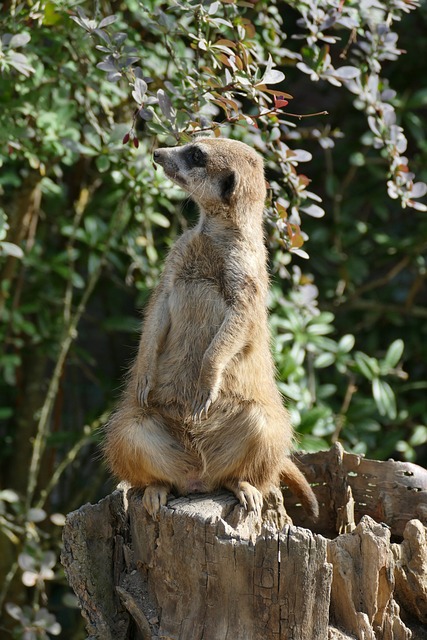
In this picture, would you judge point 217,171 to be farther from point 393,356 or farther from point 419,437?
point 419,437

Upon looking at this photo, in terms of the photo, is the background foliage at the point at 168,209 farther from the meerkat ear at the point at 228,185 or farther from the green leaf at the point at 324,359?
the meerkat ear at the point at 228,185

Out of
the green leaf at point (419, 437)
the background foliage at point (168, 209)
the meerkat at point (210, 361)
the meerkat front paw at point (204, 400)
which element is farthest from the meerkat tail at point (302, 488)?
the green leaf at point (419, 437)

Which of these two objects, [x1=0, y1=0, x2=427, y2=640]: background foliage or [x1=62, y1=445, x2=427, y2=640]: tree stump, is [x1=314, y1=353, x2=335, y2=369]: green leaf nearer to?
[x1=0, y1=0, x2=427, y2=640]: background foliage

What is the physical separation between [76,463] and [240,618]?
2793 millimetres

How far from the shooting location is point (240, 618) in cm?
230

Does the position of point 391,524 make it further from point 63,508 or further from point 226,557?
point 63,508

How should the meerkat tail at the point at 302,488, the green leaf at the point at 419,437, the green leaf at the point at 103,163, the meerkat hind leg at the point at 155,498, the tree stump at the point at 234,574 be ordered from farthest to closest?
1. the green leaf at the point at 419,437
2. the green leaf at the point at 103,163
3. the meerkat tail at the point at 302,488
4. the meerkat hind leg at the point at 155,498
5. the tree stump at the point at 234,574

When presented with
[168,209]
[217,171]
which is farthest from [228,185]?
[168,209]

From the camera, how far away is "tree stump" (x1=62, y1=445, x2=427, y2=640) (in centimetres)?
226

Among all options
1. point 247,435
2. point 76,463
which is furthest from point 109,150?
point 76,463

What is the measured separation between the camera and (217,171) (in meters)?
2.65

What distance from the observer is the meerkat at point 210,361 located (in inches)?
104

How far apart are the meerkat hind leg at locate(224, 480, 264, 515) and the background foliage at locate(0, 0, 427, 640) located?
78cm

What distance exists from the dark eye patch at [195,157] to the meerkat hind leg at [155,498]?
99 cm
